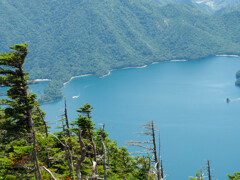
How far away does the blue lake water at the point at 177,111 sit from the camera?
85.4 meters

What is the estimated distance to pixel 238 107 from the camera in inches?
4948

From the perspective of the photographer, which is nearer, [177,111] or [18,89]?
[18,89]

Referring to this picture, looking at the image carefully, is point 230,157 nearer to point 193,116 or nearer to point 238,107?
point 193,116

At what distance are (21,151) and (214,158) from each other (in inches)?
3082

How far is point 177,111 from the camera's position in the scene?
126 m

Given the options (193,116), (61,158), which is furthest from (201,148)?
(61,158)

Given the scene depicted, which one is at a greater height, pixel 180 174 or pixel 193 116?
pixel 193 116

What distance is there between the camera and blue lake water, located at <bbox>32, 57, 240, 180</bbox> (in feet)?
280

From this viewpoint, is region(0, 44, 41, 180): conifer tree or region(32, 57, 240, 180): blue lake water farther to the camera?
region(32, 57, 240, 180): blue lake water

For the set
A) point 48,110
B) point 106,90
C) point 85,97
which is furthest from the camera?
point 106,90

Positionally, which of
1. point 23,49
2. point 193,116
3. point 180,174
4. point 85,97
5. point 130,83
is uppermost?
point 130,83

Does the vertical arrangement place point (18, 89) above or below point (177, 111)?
below

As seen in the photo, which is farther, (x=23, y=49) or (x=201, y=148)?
(x=201, y=148)

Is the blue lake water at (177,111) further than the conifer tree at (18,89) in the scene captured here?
Yes
